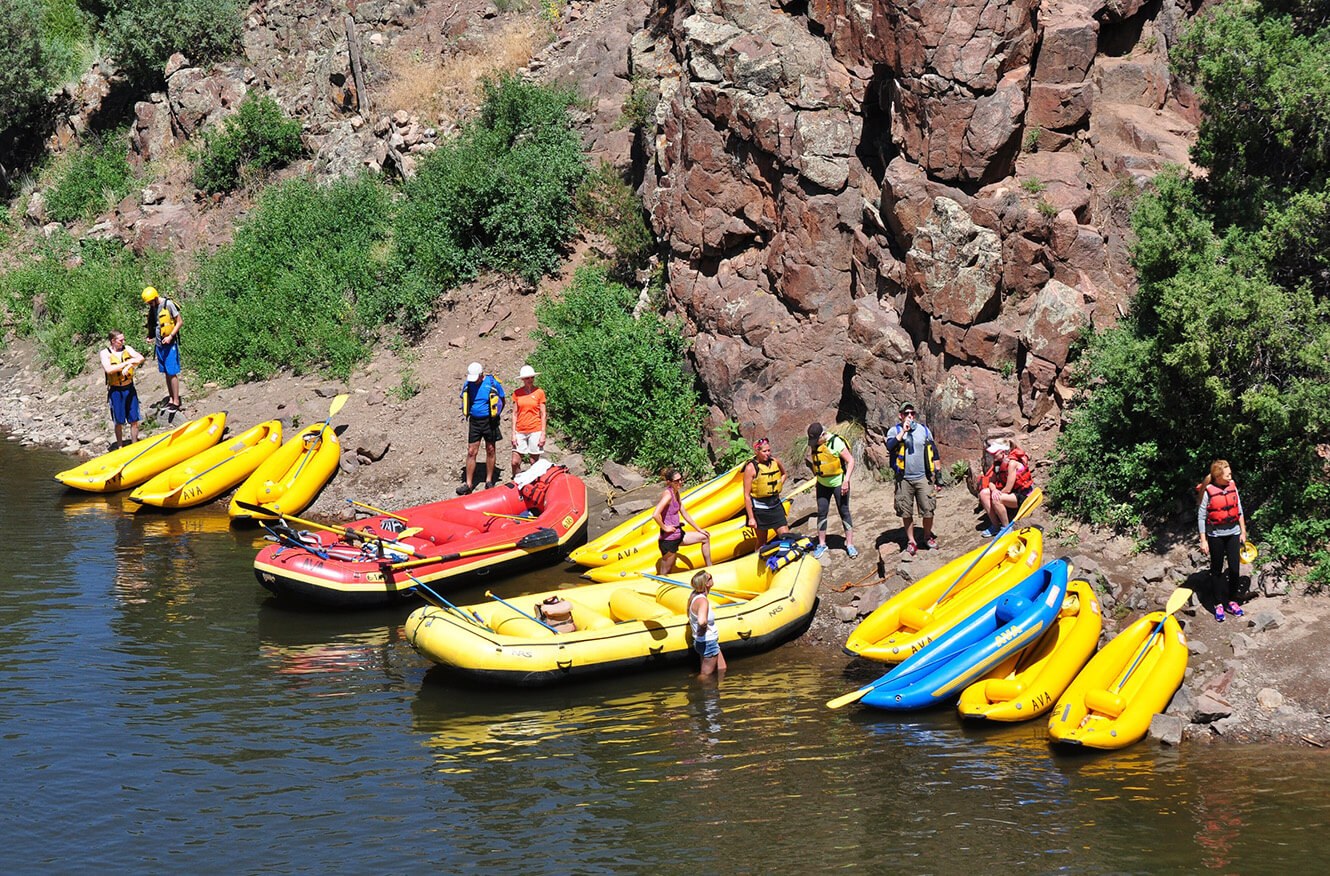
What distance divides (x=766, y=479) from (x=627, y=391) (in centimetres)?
411

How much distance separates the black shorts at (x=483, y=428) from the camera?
15.8m

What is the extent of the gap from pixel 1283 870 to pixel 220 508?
45.2 feet

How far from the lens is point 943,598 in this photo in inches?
442

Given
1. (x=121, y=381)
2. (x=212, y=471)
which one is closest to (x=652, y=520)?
(x=212, y=471)

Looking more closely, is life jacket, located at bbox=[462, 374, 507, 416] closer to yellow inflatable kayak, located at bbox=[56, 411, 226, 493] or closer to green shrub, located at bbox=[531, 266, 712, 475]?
green shrub, located at bbox=[531, 266, 712, 475]

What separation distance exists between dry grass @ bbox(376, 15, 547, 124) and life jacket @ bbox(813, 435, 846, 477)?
13.7 m

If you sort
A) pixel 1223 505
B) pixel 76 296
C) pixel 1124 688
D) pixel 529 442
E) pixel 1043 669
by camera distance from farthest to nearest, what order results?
pixel 76 296 → pixel 529 442 → pixel 1223 505 → pixel 1043 669 → pixel 1124 688

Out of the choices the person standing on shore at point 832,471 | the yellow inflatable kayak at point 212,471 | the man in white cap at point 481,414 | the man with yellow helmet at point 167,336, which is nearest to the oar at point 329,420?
the yellow inflatable kayak at point 212,471

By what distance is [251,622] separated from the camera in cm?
1242

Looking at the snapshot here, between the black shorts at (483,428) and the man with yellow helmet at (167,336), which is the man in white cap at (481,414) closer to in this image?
the black shorts at (483,428)

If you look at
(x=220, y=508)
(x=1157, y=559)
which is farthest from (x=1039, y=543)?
(x=220, y=508)

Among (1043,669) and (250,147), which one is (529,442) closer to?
(1043,669)

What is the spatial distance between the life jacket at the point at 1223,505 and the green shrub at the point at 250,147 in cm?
2116

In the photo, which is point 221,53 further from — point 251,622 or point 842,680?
point 842,680
